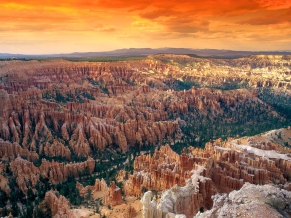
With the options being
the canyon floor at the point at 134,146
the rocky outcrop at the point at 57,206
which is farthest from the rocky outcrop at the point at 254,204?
the rocky outcrop at the point at 57,206

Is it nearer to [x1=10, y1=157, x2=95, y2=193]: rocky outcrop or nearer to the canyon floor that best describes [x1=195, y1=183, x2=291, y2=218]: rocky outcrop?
the canyon floor

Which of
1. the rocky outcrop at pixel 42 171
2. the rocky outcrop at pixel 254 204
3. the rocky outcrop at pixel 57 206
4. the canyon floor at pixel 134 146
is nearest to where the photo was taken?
the rocky outcrop at pixel 254 204

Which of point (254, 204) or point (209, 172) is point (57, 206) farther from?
point (254, 204)

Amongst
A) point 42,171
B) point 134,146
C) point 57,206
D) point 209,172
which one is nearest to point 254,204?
point 209,172

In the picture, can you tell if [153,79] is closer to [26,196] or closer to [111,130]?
[111,130]

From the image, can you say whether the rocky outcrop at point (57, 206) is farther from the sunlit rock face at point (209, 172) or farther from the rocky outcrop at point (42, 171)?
the rocky outcrop at point (42, 171)

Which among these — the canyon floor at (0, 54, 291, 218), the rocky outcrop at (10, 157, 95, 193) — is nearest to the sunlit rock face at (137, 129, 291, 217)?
the canyon floor at (0, 54, 291, 218)

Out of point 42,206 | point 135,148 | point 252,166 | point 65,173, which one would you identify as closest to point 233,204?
point 252,166

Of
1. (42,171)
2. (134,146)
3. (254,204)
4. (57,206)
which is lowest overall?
(134,146)
